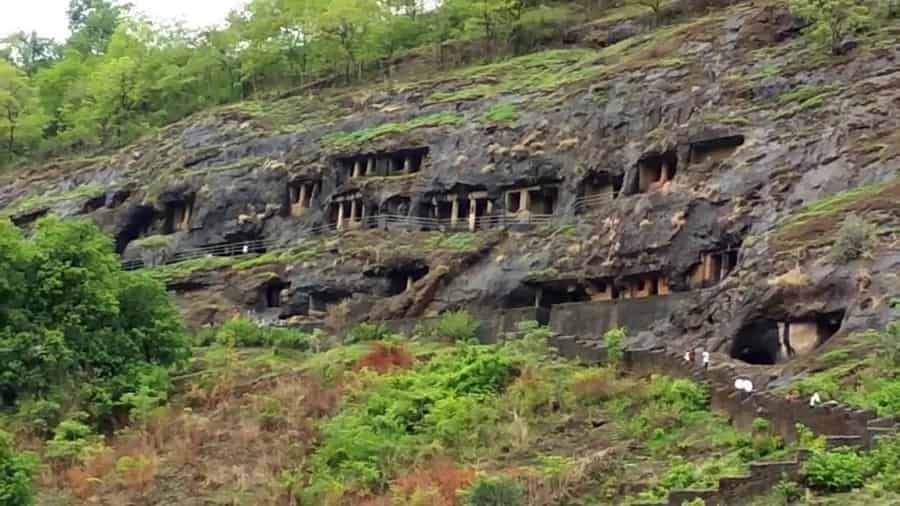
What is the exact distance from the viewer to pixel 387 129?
65625 millimetres

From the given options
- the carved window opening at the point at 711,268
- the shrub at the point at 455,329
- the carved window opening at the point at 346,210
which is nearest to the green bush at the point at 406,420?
the shrub at the point at 455,329

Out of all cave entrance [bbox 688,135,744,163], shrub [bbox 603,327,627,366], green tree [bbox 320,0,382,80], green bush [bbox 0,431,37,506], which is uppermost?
green tree [bbox 320,0,382,80]

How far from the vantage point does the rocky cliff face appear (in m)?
42.8

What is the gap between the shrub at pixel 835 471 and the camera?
78.6 feet

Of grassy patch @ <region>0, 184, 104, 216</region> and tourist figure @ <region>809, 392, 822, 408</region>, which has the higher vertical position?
grassy patch @ <region>0, 184, 104, 216</region>

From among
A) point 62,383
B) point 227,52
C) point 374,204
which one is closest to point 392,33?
point 227,52

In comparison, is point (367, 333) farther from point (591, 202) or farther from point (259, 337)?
point (591, 202)

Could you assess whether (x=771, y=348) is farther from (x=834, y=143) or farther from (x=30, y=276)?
(x=30, y=276)

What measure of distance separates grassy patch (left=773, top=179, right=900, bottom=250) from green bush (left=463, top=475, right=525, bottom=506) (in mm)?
15859

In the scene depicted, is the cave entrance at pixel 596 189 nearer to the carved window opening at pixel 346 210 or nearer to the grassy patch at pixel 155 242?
the carved window opening at pixel 346 210

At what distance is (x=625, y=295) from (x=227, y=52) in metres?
47.5

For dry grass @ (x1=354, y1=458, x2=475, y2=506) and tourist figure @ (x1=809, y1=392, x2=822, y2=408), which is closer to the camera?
tourist figure @ (x1=809, y1=392, x2=822, y2=408)

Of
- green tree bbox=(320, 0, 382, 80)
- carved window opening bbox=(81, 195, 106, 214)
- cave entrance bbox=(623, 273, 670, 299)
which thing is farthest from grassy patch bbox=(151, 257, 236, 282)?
green tree bbox=(320, 0, 382, 80)

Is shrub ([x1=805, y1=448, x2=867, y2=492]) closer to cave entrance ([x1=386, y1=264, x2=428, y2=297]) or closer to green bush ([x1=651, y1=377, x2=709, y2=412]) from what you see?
green bush ([x1=651, y1=377, x2=709, y2=412])
